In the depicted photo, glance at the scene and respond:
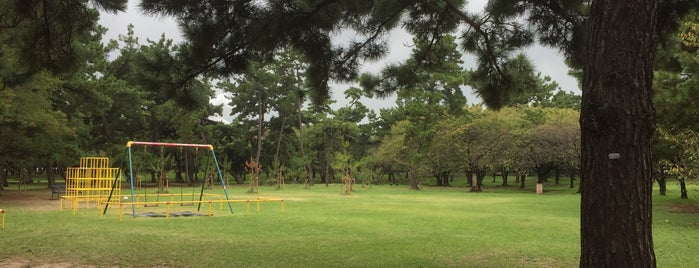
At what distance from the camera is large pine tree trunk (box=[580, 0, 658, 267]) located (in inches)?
107

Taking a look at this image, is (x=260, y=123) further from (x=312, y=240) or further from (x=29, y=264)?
(x=29, y=264)

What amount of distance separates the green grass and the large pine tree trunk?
3.86 meters

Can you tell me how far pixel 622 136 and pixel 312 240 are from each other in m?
6.55

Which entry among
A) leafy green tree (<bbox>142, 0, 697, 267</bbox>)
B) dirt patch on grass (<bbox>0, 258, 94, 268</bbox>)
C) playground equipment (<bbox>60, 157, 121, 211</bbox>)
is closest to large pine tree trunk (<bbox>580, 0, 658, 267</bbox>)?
leafy green tree (<bbox>142, 0, 697, 267</bbox>)

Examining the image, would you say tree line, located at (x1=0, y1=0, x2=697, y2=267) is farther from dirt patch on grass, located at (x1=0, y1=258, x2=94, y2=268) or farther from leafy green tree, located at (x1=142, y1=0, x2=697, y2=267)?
dirt patch on grass, located at (x1=0, y1=258, x2=94, y2=268)

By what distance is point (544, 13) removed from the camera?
19.7 feet

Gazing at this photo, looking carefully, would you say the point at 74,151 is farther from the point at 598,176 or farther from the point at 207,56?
the point at 598,176

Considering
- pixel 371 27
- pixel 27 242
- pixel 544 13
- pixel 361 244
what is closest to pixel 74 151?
pixel 27 242

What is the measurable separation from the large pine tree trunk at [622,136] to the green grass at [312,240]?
12.7ft

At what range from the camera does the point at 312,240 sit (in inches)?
342

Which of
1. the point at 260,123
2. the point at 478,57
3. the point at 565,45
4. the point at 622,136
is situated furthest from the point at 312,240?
the point at 260,123

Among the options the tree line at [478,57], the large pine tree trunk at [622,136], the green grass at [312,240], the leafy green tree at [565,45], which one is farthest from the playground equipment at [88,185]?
→ the large pine tree trunk at [622,136]

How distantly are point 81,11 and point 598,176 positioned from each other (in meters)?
4.57

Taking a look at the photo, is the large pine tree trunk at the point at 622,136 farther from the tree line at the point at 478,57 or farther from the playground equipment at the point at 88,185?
the playground equipment at the point at 88,185
